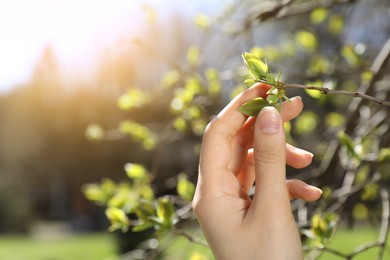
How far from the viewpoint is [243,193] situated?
1.02 meters

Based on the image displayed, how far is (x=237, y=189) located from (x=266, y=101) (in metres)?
0.15

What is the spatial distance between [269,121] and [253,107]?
0.19 ft

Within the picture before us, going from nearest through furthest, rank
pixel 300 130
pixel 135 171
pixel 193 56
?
pixel 135 171 → pixel 193 56 → pixel 300 130

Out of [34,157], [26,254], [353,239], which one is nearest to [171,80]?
[353,239]

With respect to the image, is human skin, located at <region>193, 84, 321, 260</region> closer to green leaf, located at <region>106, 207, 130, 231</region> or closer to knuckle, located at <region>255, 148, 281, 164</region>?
knuckle, located at <region>255, 148, 281, 164</region>

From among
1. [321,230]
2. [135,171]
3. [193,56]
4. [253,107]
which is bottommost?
[321,230]

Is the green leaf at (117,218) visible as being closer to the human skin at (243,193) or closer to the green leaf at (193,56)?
the human skin at (243,193)

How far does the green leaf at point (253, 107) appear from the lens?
0.96 m

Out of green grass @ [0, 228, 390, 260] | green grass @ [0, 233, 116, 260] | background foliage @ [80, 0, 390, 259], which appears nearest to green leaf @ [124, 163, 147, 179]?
background foliage @ [80, 0, 390, 259]

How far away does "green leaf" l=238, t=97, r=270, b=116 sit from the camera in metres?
0.96

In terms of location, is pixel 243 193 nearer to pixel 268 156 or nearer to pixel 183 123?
pixel 268 156

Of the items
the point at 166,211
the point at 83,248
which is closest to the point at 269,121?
the point at 166,211

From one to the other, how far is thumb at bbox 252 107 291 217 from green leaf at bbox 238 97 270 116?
3 centimetres

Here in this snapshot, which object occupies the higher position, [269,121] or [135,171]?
[135,171]
